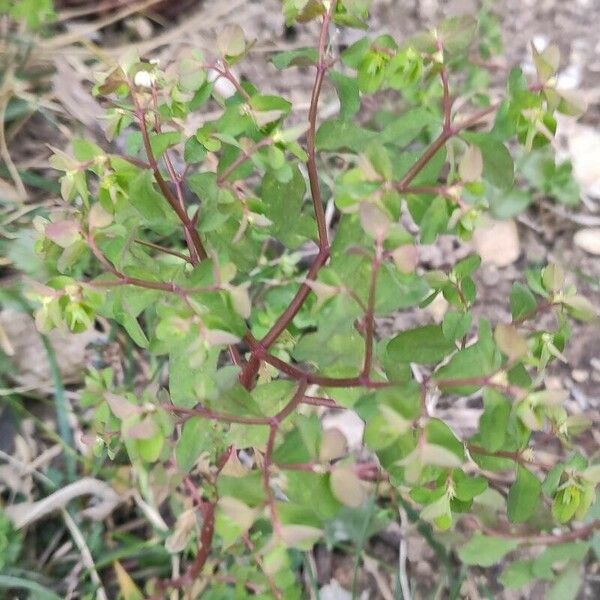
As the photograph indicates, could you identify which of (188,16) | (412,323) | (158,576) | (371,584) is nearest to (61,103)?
(188,16)

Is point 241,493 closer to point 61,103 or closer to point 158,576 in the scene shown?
point 158,576

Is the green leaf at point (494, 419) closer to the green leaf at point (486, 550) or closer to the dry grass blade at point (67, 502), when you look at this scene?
the green leaf at point (486, 550)

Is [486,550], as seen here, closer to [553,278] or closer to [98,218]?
[553,278]

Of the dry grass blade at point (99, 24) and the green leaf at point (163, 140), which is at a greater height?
the green leaf at point (163, 140)

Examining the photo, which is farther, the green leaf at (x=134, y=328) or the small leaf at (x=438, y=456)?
the green leaf at (x=134, y=328)

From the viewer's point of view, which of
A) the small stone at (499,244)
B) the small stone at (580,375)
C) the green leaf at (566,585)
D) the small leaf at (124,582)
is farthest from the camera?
the small stone at (499,244)

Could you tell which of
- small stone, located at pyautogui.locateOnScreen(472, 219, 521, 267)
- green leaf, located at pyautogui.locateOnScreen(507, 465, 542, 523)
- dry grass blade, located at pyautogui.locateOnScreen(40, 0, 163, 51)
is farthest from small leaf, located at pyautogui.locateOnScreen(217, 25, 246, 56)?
dry grass blade, located at pyautogui.locateOnScreen(40, 0, 163, 51)

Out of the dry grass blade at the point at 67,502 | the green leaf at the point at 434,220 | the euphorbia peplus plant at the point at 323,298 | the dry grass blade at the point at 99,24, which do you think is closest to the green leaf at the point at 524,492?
the euphorbia peplus plant at the point at 323,298

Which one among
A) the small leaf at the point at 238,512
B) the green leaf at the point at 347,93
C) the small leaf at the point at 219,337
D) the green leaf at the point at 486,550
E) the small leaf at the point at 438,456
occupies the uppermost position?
the green leaf at the point at 347,93
